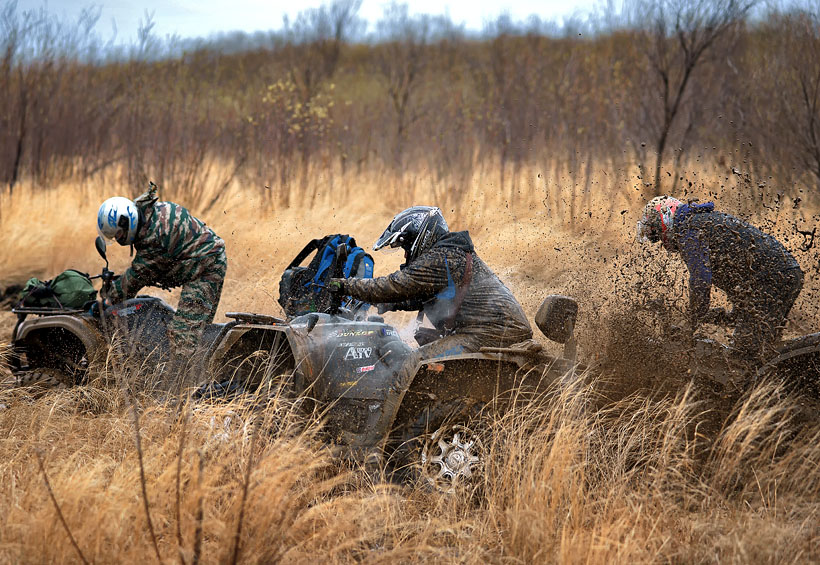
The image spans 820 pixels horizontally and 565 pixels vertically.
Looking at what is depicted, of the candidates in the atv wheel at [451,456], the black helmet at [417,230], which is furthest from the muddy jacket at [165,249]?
the atv wheel at [451,456]

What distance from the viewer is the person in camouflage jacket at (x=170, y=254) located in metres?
5.95

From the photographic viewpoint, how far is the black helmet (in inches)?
203

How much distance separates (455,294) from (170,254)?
245 centimetres

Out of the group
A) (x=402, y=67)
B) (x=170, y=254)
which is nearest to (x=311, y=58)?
(x=402, y=67)

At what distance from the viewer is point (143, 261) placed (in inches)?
241

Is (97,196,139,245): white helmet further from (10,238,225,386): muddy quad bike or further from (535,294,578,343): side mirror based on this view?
(535,294,578,343): side mirror

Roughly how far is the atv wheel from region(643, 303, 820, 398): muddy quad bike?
1476mm

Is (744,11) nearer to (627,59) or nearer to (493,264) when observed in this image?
(627,59)

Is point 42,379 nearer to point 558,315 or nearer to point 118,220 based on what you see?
point 118,220

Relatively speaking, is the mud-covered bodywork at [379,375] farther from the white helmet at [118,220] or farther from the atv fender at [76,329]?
the white helmet at [118,220]

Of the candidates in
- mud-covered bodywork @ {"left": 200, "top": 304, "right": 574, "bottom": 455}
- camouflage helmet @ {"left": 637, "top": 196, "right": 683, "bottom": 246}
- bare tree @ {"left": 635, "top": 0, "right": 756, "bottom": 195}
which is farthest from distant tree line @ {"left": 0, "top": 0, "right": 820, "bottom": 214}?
mud-covered bodywork @ {"left": 200, "top": 304, "right": 574, "bottom": 455}

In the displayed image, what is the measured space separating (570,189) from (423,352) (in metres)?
6.87

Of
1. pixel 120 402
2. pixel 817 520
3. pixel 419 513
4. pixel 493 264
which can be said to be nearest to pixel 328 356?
pixel 419 513

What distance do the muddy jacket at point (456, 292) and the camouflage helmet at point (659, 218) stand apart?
1.31m
